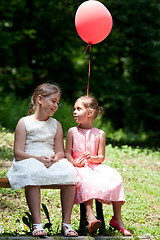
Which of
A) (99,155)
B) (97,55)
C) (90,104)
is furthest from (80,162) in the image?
(97,55)

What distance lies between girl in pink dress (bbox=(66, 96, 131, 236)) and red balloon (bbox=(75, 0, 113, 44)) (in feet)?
2.42

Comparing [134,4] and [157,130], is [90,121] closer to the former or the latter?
[134,4]

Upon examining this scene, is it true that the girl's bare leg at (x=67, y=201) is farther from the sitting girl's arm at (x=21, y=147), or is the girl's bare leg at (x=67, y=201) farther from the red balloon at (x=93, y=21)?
the red balloon at (x=93, y=21)

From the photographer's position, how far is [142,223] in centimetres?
420

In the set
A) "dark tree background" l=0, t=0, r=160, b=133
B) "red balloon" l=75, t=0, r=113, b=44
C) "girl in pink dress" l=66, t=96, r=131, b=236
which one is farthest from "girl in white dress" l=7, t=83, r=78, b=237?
"dark tree background" l=0, t=0, r=160, b=133

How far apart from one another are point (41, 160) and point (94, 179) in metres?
0.53

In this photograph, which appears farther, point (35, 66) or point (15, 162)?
point (35, 66)

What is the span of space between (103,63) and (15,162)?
31.5 feet

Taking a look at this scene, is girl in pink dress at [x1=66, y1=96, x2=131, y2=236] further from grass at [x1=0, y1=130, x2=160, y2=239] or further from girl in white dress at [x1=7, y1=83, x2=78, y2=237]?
grass at [x1=0, y1=130, x2=160, y2=239]

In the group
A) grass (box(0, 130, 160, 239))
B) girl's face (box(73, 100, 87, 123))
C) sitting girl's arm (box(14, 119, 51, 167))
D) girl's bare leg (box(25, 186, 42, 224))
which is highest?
girl's face (box(73, 100, 87, 123))

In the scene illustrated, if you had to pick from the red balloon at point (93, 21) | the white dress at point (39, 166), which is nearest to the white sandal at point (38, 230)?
the white dress at point (39, 166)

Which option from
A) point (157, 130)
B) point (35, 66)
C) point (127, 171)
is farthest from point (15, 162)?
point (157, 130)

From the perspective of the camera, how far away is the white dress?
2.97m

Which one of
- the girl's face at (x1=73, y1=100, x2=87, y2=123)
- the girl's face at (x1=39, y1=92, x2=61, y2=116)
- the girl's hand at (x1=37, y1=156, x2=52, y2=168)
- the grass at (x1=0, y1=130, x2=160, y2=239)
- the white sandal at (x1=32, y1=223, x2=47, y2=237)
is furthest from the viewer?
the grass at (x1=0, y1=130, x2=160, y2=239)
